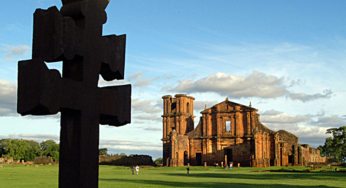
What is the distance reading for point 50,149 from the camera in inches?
2859

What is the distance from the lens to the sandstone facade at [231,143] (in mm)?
51875

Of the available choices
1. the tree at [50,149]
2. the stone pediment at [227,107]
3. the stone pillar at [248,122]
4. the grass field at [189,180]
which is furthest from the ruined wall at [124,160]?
the grass field at [189,180]

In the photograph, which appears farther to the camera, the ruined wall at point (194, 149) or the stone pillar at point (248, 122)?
the ruined wall at point (194, 149)

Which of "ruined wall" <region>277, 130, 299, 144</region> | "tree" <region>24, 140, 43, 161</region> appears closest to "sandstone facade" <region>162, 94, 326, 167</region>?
"ruined wall" <region>277, 130, 299, 144</region>

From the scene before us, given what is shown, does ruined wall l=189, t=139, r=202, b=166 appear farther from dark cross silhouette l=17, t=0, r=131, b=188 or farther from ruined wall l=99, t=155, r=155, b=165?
dark cross silhouette l=17, t=0, r=131, b=188

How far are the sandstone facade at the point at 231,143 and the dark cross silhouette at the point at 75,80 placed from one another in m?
48.2

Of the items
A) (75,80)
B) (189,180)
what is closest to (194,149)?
(189,180)

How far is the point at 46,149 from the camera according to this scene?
7669cm

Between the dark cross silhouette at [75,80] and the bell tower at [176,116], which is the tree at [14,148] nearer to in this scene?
the bell tower at [176,116]

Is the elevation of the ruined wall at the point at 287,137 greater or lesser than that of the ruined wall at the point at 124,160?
greater

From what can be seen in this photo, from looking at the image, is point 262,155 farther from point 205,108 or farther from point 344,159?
point 344,159

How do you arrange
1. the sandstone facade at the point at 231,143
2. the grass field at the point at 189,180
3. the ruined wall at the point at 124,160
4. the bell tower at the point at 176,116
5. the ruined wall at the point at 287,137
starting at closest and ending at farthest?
the grass field at the point at 189,180 < the sandstone facade at the point at 231,143 < the ruined wall at the point at 124,160 < the bell tower at the point at 176,116 < the ruined wall at the point at 287,137

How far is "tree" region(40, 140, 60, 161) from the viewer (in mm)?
71000

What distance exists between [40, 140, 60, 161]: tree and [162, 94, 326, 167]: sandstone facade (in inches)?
1026
